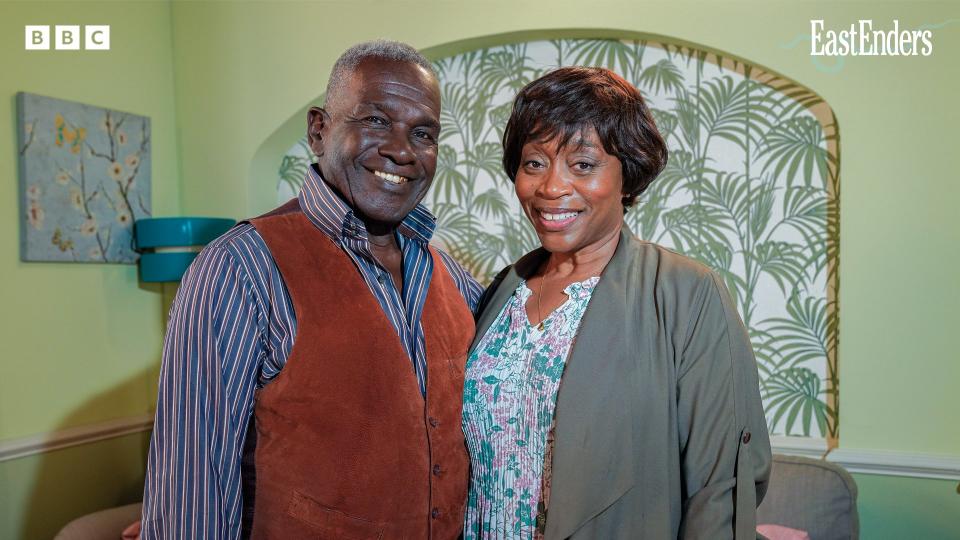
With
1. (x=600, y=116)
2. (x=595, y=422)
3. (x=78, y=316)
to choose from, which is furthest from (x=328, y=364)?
(x=78, y=316)

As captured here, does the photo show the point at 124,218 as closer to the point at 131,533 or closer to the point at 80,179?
the point at 80,179

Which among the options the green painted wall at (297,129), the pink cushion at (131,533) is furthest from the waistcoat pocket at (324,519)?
the green painted wall at (297,129)

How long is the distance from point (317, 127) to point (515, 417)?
745 mm

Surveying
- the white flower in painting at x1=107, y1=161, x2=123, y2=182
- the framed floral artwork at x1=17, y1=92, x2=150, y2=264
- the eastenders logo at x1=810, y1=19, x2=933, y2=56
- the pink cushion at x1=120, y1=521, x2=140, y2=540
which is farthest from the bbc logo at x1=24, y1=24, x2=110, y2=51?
the eastenders logo at x1=810, y1=19, x2=933, y2=56

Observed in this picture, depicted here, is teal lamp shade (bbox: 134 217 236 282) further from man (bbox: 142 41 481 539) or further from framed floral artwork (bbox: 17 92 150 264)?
man (bbox: 142 41 481 539)

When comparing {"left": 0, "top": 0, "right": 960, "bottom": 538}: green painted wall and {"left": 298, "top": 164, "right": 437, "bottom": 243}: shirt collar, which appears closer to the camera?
{"left": 298, "top": 164, "right": 437, "bottom": 243}: shirt collar

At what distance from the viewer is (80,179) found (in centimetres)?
332

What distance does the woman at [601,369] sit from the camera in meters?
1.50

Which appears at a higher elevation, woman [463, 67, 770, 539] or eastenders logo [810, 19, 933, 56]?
eastenders logo [810, 19, 933, 56]

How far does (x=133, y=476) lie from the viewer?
3.61 meters

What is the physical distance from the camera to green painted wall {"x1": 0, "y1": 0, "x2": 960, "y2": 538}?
280 centimetres

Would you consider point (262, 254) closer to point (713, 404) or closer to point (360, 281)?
point (360, 281)

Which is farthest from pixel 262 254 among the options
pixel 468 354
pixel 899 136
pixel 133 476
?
pixel 133 476

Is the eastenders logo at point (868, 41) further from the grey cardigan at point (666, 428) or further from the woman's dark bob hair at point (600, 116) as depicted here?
the grey cardigan at point (666, 428)
